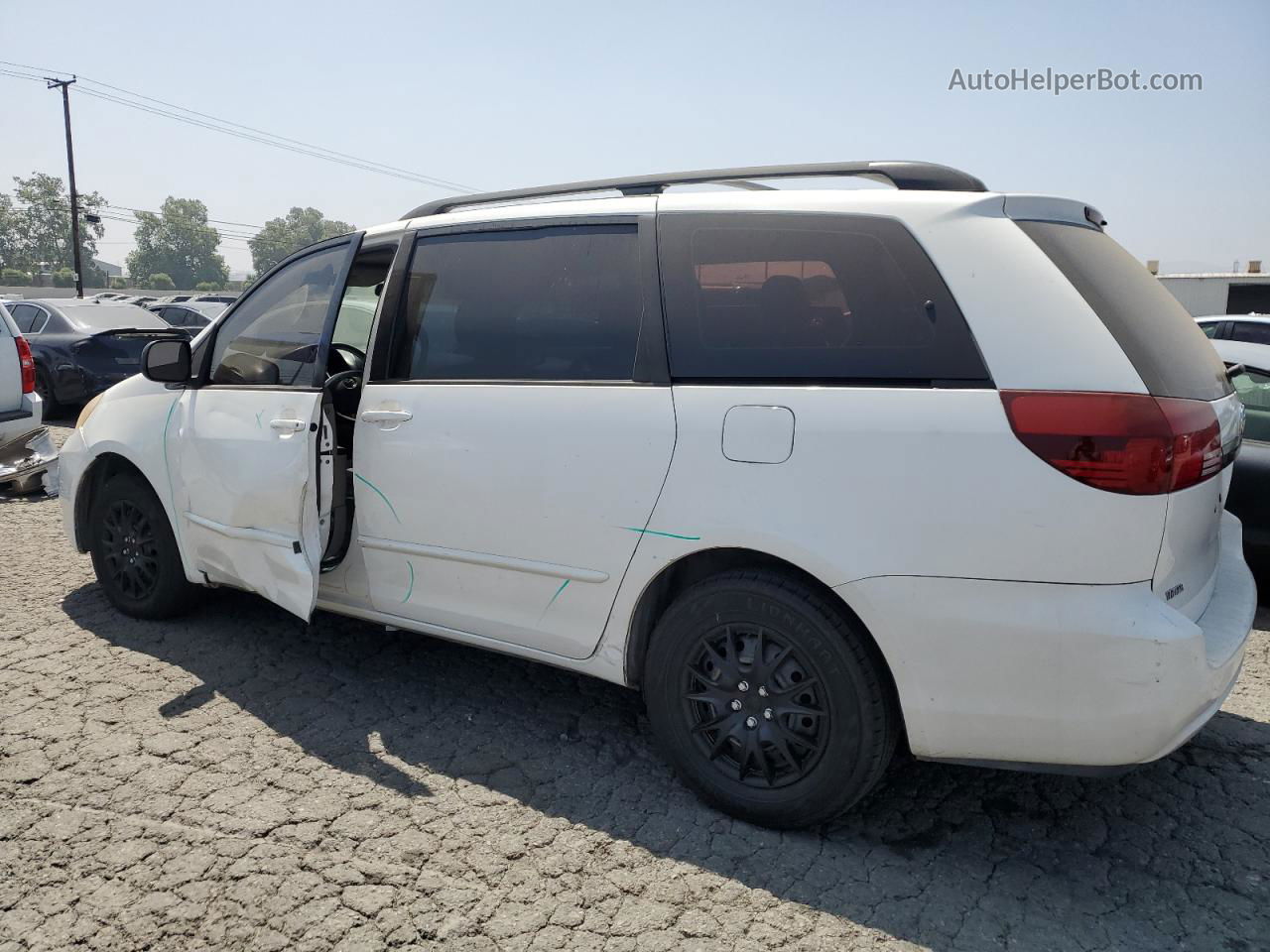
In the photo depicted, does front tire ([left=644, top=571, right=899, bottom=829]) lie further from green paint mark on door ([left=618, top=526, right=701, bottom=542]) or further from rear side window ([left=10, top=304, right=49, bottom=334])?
rear side window ([left=10, top=304, right=49, bottom=334])

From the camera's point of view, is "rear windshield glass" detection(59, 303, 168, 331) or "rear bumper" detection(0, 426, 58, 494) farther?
"rear windshield glass" detection(59, 303, 168, 331)

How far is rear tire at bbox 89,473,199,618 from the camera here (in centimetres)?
432

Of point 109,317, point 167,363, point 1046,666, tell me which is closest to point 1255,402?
point 1046,666

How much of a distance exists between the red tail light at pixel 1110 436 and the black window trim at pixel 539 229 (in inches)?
41.4

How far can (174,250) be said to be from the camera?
449ft

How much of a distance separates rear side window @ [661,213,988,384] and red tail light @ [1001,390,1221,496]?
0.60ft

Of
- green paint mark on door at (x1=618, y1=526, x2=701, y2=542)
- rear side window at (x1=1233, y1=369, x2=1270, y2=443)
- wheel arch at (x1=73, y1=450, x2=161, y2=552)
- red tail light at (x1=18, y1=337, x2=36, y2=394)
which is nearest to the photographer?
green paint mark on door at (x1=618, y1=526, x2=701, y2=542)

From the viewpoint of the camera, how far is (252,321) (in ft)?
13.4

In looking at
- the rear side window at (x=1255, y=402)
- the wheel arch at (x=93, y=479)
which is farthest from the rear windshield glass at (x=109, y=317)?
the rear side window at (x=1255, y=402)

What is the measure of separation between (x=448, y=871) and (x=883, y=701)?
4.24ft

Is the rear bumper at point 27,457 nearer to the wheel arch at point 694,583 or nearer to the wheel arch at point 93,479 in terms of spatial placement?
the wheel arch at point 93,479

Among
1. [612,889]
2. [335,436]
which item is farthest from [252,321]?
[612,889]

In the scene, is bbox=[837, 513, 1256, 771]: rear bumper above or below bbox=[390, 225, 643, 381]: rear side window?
below

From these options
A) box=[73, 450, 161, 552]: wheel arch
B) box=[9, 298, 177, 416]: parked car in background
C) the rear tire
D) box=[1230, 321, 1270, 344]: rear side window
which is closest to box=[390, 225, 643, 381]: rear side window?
the rear tire
